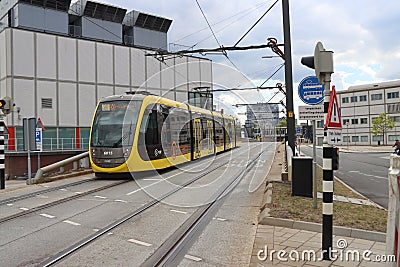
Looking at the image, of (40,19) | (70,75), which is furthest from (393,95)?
(40,19)

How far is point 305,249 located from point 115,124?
10.5 m

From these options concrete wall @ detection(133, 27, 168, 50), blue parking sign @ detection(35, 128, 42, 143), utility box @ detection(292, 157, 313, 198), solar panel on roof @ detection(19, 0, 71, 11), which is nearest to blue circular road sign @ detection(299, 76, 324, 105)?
utility box @ detection(292, 157, 313, 198)

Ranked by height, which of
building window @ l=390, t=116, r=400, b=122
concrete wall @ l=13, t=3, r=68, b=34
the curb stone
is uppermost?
concrete wall @ l=13, t=3, r=68, b=34

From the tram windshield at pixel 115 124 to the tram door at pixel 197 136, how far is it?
23.2 ft

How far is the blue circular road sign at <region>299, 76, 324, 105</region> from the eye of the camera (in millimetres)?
8977

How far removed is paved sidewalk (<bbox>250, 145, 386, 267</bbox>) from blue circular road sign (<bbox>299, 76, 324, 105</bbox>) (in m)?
2.91

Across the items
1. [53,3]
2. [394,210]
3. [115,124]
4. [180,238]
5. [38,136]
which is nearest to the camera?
[394,210]

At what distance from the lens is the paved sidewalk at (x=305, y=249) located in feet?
18.2

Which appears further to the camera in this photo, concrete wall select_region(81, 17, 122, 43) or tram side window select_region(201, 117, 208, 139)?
concrete wall select_region(81, 17, 122, 43)

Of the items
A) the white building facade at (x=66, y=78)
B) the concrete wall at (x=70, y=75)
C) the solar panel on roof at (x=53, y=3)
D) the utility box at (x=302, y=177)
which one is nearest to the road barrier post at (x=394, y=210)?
the utility box at (x=302, y=177)

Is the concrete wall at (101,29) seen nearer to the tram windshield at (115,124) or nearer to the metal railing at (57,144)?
the metal railing at (57,144)

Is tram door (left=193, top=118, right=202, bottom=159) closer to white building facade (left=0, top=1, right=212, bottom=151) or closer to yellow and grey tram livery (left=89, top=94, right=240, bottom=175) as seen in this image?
yellow and grey tram livery (left=89, top=94, right=240, bottom=175)

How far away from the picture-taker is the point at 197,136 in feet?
74.8

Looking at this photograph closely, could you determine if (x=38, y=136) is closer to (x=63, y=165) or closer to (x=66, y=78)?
(x=63, y=165)
